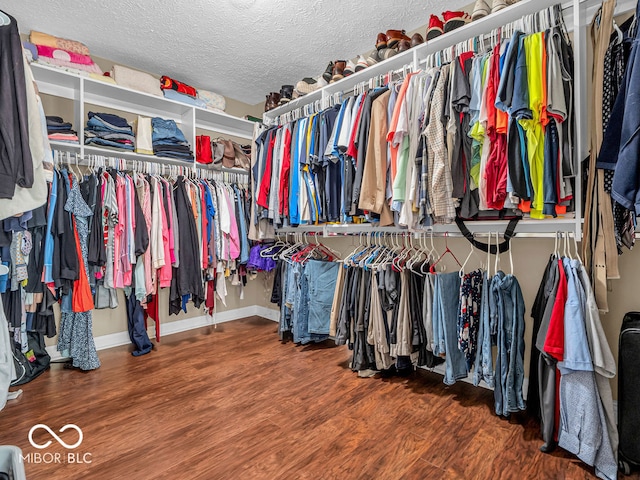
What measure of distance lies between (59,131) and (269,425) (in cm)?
256

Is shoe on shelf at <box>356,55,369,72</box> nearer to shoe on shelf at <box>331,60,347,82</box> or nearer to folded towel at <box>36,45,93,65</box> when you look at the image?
shoe on shelf at <box>331,60,347,82</box>

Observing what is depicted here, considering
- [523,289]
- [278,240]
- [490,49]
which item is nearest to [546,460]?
[523,289]

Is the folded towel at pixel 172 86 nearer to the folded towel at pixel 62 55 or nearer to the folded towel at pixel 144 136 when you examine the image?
the folded towel at pixel 144 136

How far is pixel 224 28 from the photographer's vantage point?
2.61m

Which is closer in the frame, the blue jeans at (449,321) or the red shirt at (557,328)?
the red shirt at (557,328)

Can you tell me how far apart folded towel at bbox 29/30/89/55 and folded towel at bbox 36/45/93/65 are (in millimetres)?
28

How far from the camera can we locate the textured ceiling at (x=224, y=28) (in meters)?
2.37

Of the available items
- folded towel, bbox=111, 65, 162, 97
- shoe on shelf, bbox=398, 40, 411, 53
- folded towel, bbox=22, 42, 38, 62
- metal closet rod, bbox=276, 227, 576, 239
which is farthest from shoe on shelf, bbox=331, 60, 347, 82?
folded towel, bbox=22, 42, 38, 62

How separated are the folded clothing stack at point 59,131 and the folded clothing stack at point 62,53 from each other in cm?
42

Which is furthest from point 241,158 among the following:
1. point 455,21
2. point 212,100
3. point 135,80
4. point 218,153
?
point 455,21

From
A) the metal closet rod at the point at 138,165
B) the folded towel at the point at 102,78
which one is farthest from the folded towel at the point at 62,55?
the metal closet rod at the point at 138,165

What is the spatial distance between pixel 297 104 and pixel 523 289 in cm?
236

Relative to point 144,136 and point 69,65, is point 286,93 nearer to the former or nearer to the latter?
point 144,136

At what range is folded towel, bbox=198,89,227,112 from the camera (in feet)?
11.6
